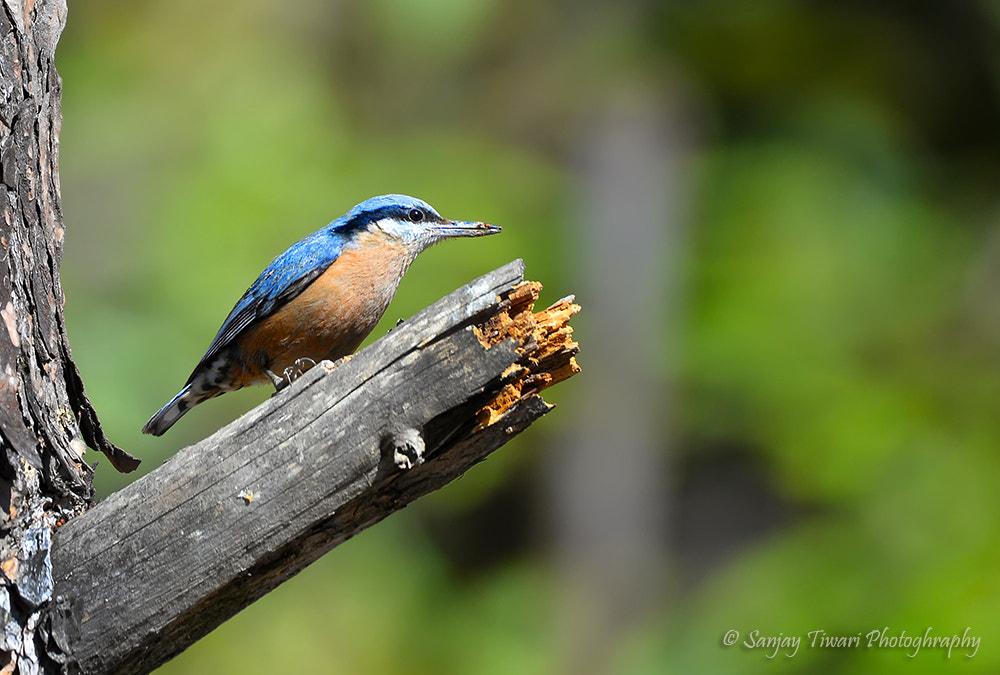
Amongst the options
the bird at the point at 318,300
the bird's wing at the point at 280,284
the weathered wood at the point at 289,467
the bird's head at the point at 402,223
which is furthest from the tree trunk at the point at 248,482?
the bird's head at the point at 402,223

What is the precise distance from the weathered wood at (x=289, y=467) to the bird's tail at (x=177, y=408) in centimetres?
225

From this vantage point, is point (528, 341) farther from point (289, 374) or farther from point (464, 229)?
point (464, 229)

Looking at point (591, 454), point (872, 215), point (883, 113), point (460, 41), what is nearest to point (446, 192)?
point (460, 41)

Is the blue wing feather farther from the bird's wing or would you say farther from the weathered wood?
the weathered wood

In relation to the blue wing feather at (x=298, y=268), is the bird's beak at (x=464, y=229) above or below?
below

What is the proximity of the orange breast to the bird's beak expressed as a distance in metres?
0.33

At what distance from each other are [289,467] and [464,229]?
8.25 feet

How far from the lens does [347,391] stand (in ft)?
7.80

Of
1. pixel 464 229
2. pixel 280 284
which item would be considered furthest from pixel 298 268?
pixel 464 229

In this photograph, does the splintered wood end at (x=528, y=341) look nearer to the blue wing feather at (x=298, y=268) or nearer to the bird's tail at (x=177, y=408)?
the blue wing feather at (x=298, y=268)

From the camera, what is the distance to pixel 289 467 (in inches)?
93.0

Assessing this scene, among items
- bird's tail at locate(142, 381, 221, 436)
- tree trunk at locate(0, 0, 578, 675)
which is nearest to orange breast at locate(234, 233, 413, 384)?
bird's tail at locate(142, 381, 221, 436)

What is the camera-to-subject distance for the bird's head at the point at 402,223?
4.71 metres

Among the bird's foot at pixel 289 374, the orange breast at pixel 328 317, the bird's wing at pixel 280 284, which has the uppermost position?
the bird's wing at pixel 280 284
